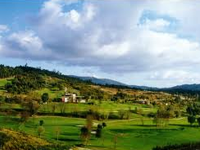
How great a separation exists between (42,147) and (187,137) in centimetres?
10454

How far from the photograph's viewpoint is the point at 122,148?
16525 centimetres

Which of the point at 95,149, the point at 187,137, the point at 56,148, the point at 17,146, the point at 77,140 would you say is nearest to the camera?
the point at 17,146

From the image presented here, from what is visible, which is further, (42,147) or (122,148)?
(122,148)

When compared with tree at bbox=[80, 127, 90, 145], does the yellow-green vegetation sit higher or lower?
higher

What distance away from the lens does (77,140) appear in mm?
180125

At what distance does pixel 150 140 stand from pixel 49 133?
46.7m

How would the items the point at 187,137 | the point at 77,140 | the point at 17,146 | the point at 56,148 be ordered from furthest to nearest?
the point at 187,137
the point at 77,140
the point at 56,148
the point at 17,146

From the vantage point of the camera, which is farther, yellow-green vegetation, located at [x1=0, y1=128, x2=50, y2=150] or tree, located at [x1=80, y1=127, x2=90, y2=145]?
tree, located at [x1=80, y1=127, x2=90, y2=145]

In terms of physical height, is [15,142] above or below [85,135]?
above

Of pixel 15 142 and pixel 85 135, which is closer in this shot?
pixel 15 142

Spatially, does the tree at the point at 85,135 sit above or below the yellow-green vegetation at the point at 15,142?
below

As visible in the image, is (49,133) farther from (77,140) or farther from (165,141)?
(165,141)

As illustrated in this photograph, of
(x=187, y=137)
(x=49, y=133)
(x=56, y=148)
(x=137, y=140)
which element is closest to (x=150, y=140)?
(x=137, y=140)

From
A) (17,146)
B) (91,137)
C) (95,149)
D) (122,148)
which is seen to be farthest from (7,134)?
(91,137)
